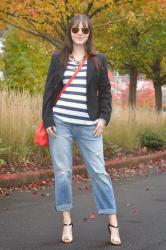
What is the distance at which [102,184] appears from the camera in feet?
16.0

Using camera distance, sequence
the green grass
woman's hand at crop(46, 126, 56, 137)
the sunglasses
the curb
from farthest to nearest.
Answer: the green grass
the curb
the sunglasses
woman's hand at crop(46, 126, 56, 137)

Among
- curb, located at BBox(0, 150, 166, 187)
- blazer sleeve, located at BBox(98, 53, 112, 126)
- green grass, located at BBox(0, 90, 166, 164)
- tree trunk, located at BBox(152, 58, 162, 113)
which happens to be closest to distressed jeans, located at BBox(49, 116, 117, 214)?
blazer sleeve, located at BBox(98, 53, 112, 126)

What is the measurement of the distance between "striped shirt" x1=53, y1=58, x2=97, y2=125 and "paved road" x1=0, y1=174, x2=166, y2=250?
1.04m

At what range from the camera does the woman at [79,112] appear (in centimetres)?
483

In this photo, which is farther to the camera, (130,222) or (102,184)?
(130,222)

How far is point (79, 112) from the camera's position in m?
4.83

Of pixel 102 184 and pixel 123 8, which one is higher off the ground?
pixel 123 8

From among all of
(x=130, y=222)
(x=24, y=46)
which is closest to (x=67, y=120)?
(x=130, y=222)

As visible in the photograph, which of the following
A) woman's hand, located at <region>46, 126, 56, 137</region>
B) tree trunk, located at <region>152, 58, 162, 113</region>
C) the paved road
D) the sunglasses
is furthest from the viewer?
tree trunk, located at <region>152, 58, 162, 113</region>

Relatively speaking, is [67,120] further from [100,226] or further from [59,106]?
[100,226]

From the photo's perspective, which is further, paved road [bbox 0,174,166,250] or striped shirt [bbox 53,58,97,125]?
paved road [bbox 0,174,166,250]

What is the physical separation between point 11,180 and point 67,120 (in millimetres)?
3595

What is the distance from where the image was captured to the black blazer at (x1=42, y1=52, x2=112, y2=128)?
4.82 meters

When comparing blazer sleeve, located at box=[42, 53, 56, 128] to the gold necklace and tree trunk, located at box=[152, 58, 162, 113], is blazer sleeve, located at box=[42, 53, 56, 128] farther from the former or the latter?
tree trunk, located at box=[152, 58, 162, 113]
